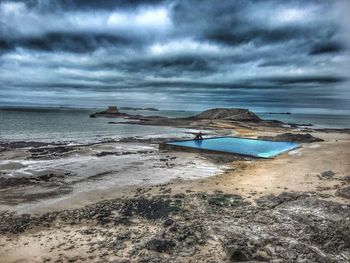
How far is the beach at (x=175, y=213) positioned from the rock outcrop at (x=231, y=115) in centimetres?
7825

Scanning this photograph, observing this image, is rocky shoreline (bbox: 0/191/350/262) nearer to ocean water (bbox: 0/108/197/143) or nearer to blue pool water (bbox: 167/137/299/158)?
blue pool water (bbox: 167/137/299/158)

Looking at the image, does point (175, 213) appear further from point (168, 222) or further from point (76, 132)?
point (76, 132)

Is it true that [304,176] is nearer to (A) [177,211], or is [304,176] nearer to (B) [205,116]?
(A) [177,211]

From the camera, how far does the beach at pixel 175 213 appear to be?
33.3 ft

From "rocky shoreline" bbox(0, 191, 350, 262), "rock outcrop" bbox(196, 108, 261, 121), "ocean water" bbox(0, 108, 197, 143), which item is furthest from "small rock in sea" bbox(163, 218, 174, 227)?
"rock outcrop" bbox(196, 108, 261, 121)

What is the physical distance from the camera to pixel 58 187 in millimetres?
19453

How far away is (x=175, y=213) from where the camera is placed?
46.2 ft

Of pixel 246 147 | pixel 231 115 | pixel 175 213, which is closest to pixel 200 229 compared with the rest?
pixel 175 213

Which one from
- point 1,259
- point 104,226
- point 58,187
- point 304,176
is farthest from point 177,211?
point 304,176

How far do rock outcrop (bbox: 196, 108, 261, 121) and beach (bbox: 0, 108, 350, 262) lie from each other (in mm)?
78252

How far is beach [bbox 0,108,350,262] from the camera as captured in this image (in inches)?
400

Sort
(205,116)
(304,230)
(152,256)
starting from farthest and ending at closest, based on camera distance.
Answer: (205,116) < (304,230) < (152,256)

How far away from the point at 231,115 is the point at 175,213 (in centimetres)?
9684

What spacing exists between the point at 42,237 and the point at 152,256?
14.9 ft
